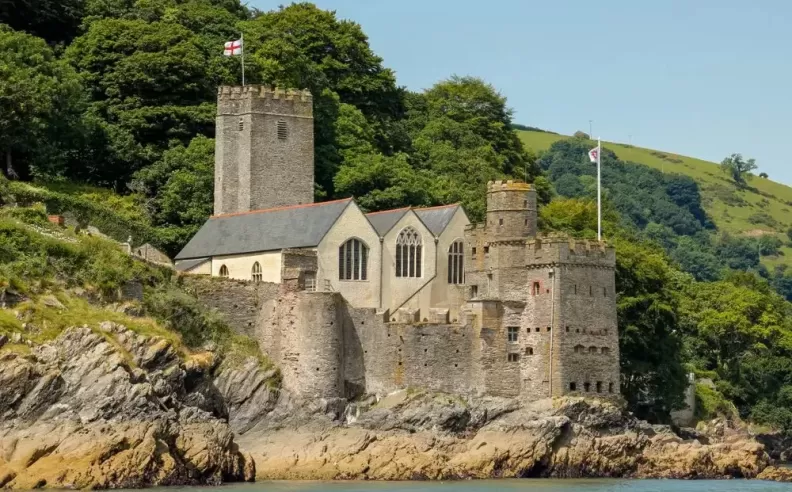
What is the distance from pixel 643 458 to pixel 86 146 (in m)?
25.8

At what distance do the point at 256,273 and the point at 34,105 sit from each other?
35.5 ft

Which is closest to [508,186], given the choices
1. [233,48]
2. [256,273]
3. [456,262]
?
[456,262]

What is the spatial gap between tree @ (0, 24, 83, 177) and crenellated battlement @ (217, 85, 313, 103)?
18.4 ft

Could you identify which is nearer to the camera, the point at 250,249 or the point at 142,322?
the point at 142,322

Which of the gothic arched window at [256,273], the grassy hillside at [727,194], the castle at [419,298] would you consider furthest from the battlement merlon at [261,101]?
the grassy hillside at [727,194]

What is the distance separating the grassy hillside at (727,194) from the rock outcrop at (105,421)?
11083 cm

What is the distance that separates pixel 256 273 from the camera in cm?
6525

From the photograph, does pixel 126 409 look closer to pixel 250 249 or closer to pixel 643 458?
pixel 250 249

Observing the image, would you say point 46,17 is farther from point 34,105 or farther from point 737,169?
point 737,169

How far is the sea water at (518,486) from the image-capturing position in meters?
56.1

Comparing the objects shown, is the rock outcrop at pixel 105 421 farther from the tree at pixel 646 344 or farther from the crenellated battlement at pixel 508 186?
the tree at pixel 646 344

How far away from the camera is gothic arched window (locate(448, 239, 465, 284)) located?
66.9 metres

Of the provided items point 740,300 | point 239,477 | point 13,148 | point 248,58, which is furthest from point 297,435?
point 740,300

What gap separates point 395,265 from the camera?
6581 cm
